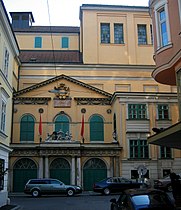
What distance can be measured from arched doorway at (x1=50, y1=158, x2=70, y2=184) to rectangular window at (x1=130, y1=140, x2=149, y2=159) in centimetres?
697

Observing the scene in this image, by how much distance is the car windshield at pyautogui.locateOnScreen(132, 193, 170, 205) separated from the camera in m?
10.0

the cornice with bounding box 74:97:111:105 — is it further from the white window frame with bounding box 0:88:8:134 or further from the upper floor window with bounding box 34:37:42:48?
the white window frame with bounding box 0:88:8:134

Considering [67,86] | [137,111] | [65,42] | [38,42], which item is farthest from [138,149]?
[38,42]

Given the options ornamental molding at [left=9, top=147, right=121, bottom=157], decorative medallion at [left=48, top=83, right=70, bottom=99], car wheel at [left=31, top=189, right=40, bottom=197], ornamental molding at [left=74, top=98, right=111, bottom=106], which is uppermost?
decorative medallion at [left=48, top=83, right=70, bottom=99]

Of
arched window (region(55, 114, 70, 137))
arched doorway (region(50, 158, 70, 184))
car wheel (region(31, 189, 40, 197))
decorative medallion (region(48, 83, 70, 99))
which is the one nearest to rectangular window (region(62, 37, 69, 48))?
decorative medallion (region(48, 83, 70, 99))

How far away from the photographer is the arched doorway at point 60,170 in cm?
3547

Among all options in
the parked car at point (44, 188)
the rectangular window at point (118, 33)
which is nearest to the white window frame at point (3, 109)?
the parked car at point (44, 188)

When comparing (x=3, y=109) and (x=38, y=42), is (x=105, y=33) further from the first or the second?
(x=3, y=109)

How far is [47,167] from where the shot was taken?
3500cm

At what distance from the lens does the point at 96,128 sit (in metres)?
38.6

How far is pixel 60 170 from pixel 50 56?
18.4 m

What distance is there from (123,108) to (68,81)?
25.9ft

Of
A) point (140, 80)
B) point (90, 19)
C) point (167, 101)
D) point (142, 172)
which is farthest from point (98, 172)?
point (90, 19)

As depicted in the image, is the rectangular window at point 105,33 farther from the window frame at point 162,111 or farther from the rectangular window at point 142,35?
the window frame at point 162,111
